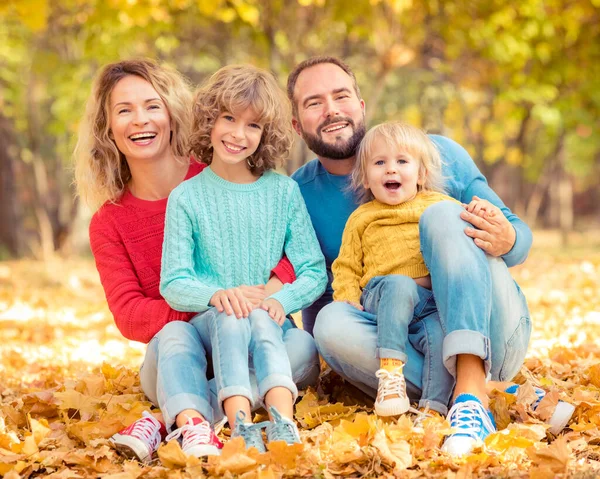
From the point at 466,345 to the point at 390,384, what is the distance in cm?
31

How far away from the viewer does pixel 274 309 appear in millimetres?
2898

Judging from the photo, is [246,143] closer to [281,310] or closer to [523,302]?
[281,310]

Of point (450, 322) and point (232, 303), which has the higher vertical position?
point (232, 303)

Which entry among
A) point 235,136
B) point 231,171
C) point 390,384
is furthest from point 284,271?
point 390,384

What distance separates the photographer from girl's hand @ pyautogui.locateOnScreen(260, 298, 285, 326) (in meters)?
2.88

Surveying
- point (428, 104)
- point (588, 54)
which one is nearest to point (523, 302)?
point (588, 54)

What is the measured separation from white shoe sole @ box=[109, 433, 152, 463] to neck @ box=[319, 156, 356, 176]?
5.42 feet

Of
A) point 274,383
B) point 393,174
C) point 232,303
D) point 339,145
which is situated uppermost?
point 339,145

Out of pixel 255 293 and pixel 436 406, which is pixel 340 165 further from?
pixel 436 406

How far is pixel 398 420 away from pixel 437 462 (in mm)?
268

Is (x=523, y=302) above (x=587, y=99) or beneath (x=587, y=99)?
beneath

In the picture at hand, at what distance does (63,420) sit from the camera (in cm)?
309

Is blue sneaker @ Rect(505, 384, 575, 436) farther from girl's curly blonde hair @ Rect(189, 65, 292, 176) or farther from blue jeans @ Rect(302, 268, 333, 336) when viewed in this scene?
girl's curly blonde hair @ Rect(189, 65, 292, 176)

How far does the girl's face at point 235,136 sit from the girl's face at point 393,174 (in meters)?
0.52
